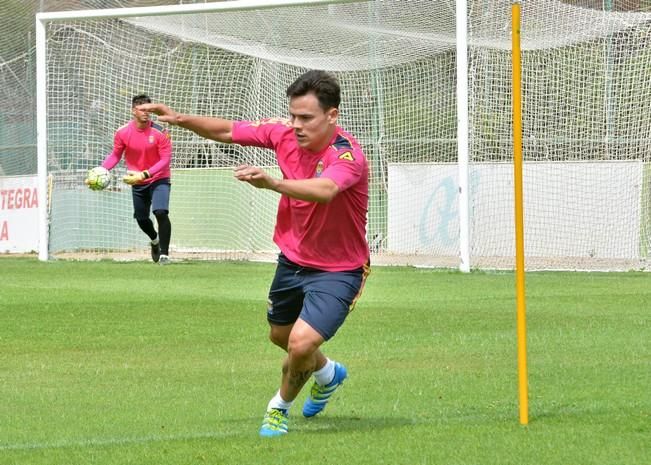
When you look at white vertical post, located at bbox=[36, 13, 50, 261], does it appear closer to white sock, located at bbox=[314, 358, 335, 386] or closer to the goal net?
the goal net

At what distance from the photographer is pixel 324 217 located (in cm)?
728

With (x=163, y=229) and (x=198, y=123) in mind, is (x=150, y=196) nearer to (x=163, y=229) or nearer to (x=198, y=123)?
(x=163, y=229)

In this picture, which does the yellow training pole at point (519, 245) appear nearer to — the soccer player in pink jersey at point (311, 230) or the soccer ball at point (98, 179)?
the soccer player in pink jersey at point (311, 230)

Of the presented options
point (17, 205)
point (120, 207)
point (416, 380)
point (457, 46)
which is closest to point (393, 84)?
point (457, 46)

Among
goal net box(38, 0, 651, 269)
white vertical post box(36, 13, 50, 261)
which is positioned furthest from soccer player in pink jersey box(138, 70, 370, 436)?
white vertical post box(36, 13, 50, 261)

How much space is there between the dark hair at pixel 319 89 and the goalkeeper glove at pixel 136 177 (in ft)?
38.4

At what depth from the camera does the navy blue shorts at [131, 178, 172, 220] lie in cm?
1973

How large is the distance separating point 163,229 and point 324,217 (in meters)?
13.2

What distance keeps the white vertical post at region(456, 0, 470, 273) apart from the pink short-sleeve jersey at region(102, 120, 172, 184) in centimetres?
429

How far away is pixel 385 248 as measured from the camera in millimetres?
21781

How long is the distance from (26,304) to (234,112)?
8944 millimetres

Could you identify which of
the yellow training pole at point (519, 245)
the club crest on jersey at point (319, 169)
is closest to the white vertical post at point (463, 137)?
the yellow training pole at point (519, 245)

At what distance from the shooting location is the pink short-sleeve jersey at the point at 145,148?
1952 centimetres

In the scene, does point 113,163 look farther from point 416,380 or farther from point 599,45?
point 416,380
